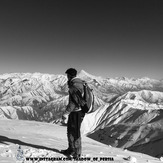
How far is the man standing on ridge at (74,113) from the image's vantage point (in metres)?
7.75

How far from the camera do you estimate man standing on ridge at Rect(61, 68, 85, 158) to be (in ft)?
25.4

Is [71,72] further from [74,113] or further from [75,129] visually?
[75,129]

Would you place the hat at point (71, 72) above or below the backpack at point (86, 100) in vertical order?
above

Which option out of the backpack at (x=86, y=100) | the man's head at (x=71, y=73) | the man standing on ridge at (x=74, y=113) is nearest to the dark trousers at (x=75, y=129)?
the man standing on ridge at (x=74, y=113)

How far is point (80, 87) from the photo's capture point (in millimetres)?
7762

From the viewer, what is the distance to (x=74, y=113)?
798 centimetres

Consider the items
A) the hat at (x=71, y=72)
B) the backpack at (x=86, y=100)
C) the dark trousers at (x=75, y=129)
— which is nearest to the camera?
the backpack at (x=86, y=100)

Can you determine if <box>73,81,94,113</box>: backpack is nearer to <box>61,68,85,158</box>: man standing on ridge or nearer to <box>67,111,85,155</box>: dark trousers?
<box>61,68,85,158</box>: man standing on ridge

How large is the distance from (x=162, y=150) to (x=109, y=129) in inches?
2796

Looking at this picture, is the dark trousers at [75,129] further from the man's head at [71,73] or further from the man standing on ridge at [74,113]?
the man's head at [71,73]

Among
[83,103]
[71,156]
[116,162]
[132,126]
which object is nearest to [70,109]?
[83,103]

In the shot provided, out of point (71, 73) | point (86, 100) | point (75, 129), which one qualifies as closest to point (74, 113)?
point (75, 129)

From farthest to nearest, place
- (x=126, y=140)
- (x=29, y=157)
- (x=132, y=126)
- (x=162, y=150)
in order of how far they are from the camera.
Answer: (x=132, y=126)
(x=126, y=140)
(x=162, y=150)
(x=29, y=157)

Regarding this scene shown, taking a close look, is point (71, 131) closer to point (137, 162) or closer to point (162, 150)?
point (137, 162)
